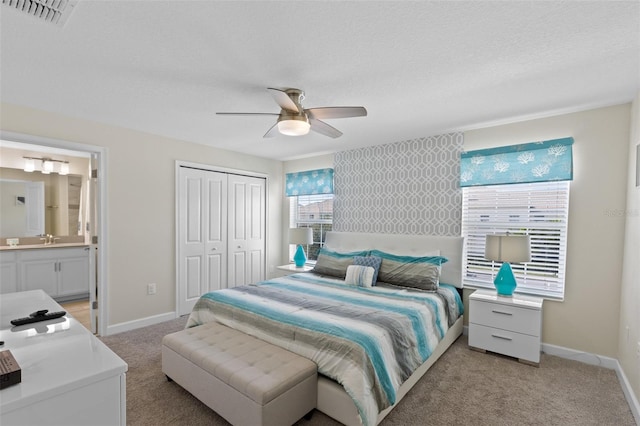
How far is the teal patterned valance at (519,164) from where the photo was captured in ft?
9.76

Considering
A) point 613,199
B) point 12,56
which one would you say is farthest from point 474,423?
point 12,56

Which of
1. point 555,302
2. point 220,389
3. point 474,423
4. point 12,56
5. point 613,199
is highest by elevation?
point 12,56

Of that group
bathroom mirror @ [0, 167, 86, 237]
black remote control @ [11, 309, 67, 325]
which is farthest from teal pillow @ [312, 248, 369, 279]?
bathroom mirror @ [0, 167, 86, 237]

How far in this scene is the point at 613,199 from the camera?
9.13 ft

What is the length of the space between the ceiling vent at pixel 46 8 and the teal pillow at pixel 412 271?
3.32 m

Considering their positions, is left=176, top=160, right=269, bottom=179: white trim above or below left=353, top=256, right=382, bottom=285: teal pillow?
above

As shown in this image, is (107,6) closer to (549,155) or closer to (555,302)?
(549,155)

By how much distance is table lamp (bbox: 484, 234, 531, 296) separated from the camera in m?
2.89

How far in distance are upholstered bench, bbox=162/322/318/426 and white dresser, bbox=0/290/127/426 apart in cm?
84

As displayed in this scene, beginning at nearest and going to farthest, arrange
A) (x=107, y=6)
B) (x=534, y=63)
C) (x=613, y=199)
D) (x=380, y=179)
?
(x=107, y=6) < (x=534, y=63) < (x=613, y=199) < (x=380, y=179)

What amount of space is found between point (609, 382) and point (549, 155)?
208 centimetres

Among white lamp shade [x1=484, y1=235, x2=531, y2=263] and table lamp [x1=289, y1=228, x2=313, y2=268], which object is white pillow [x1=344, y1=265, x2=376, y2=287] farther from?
table lamp [x1=289, y1=228, x2=313, y2=268]

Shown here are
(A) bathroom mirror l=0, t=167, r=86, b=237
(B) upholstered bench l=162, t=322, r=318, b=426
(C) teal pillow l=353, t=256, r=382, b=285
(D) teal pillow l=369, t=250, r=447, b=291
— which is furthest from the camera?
(A) bathroom mirror l=0, t=167, r=86, b=237

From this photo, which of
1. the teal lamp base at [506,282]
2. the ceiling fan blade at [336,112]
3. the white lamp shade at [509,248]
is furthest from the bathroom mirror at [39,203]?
the teal lamp base at [506,282]
